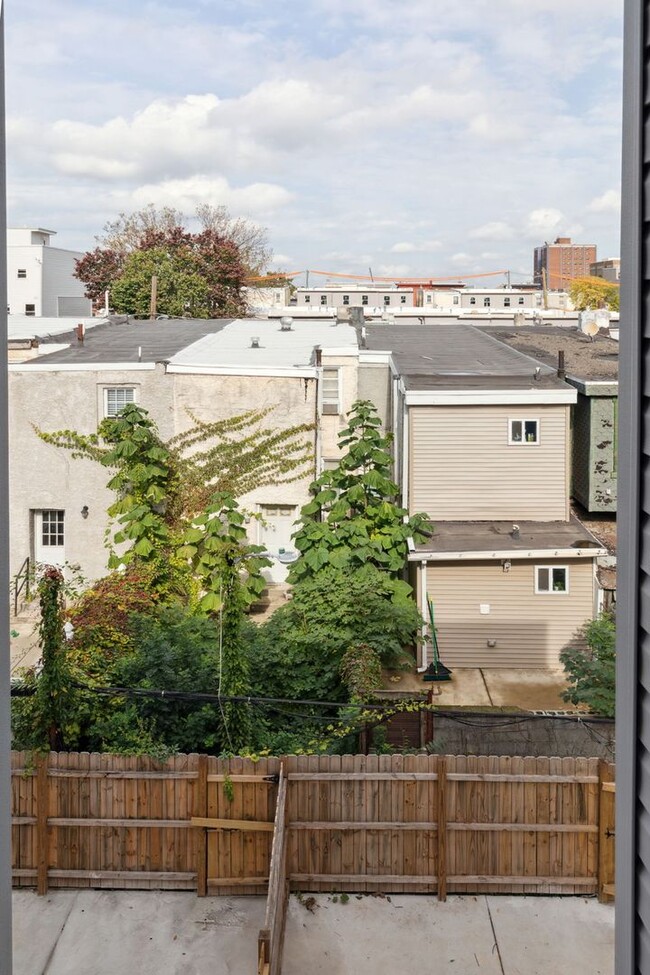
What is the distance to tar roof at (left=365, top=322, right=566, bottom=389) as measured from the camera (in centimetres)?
1373

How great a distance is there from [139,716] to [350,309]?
A: 2110 cm

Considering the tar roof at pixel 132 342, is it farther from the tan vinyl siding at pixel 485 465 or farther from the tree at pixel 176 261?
the tree at pixel 176 261

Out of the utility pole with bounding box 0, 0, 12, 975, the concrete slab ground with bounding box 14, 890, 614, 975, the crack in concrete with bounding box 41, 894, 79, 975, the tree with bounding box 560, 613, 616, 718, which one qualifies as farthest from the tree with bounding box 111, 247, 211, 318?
the utility pole with bounding box 0, 0, 12, 975

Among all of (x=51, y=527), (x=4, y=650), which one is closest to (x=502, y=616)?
(x=51, y=527)

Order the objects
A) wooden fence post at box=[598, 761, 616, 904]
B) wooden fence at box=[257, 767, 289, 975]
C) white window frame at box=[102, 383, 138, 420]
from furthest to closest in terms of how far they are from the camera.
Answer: white window frame at box=[102, 383, 138, 420]
wooden fence post at box=[598, 761, 616, 904]
wooden fence at box=[257, 767, 289, 975]

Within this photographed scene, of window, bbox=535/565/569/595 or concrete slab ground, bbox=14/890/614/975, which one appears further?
window, bbox=535/565/569/595

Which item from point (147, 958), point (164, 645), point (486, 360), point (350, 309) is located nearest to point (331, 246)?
point (350, 309)

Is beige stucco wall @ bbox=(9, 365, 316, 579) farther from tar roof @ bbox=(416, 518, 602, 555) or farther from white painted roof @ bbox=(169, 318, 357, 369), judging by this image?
tar roof @ bbox=(416, 518, 602, 555)

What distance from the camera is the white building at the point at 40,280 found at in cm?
3456

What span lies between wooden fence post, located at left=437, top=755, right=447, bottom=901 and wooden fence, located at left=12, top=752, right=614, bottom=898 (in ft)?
Result: 0.03

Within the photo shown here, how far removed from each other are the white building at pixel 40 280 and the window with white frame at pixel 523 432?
25123 mm

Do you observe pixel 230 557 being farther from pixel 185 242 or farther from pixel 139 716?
pixel 185 242

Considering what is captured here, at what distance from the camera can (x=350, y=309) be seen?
90.6 ft

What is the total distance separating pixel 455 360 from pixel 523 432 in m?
4.03
